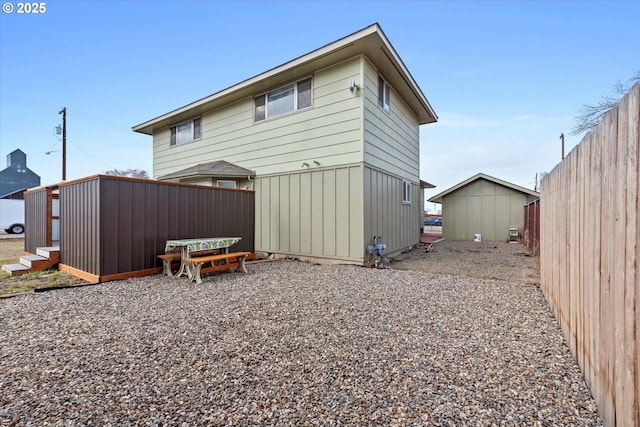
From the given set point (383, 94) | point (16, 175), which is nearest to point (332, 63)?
point (383, 94)

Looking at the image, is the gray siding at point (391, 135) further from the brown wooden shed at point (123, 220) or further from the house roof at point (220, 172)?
the brown wooden shed at point (123, 220)

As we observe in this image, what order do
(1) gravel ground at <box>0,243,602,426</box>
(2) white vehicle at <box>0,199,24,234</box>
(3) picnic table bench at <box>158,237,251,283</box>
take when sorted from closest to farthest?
(1) gravel ground at <box>0,243,602,426</box>
(3) picnic table bench at <box>158,237,251,283</box>
(2) white vehicle at <box>0,199,24,234</box>

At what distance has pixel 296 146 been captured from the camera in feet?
25.3

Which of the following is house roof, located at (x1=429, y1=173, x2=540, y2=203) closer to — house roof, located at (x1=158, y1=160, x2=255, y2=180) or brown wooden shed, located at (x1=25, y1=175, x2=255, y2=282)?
house roof, located at (x1=158, y1=160, x2=255, y2=180)

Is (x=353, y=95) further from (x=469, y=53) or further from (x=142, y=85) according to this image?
(x=142, y=85)

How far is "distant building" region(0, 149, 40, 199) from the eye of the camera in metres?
48.0

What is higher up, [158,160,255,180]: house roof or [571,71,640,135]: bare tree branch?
[571,71,640,135]: bare tree branch

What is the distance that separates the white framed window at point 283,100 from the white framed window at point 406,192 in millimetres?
4307

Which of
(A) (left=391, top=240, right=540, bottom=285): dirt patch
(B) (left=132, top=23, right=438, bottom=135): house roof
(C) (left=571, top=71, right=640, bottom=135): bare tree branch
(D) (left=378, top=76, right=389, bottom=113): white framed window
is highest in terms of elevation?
(C) (left=571, top=71, right=640, bottom=135): bare tree branch

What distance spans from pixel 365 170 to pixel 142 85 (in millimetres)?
11108

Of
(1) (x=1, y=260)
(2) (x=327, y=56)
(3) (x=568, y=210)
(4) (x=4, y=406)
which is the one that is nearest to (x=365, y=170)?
(2) (x=327, y=56)

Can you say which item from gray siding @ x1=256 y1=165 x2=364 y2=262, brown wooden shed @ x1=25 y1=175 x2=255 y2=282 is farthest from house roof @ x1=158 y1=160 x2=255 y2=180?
brown wooden shed @ x1=25 y1=175 x2=255 y2=282

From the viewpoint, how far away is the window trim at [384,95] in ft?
25.2

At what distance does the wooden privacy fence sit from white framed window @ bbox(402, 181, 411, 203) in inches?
272
